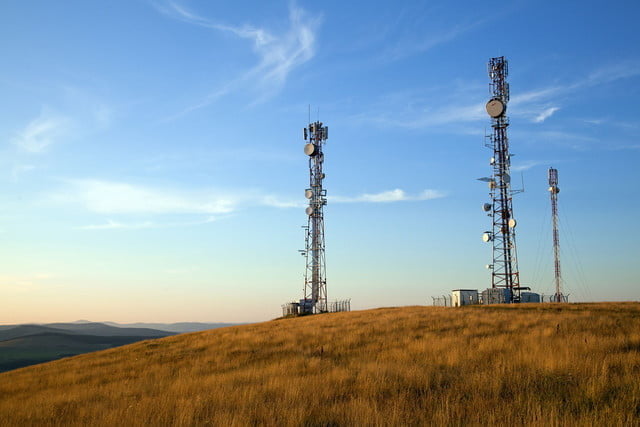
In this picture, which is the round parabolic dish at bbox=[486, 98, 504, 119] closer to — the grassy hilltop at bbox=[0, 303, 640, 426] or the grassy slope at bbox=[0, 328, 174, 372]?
the grassy hilltop at bbox=[0, 303, 640, 426]

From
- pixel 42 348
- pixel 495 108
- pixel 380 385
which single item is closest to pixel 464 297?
pixel 495 108

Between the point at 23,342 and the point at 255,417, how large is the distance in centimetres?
18606

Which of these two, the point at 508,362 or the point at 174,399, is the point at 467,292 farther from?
the point at 174,399

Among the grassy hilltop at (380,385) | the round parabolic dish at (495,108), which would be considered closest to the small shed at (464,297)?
the round parabolic dish at (495,108)

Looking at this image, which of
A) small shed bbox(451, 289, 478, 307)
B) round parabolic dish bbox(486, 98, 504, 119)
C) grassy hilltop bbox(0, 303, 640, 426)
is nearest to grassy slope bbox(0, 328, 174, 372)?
small shed bbox(451, 289, 478, 307)

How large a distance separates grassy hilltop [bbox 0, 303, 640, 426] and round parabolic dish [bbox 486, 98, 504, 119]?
3512cm

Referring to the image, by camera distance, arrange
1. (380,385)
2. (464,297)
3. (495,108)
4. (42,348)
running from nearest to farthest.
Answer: (380,385) < (464,297) < (495,108) < (42,348)

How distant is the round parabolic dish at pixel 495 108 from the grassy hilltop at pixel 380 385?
3512 cm

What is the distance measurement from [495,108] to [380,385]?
46.1 m

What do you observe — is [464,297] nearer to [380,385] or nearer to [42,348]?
[380,385]

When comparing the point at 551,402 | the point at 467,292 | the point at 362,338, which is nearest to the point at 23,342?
the point at 467,292

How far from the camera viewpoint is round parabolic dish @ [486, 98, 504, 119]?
50406 millimetres

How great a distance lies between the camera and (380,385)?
10.2 m

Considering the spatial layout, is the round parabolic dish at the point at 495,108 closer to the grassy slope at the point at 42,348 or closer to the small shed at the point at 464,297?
the small shed at the point at 464,297
